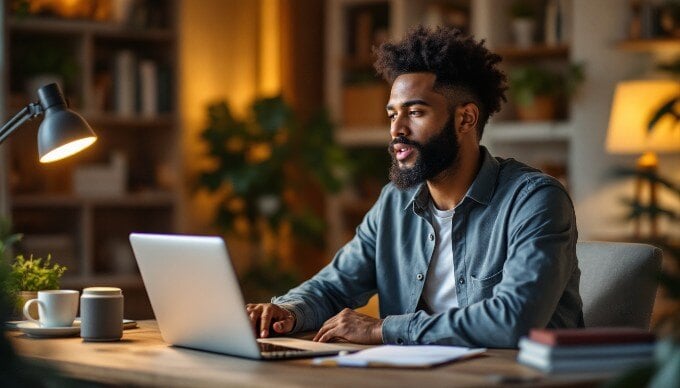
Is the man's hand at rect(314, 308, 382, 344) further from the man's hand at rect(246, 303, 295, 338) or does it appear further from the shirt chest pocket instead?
the shirt chest pocket

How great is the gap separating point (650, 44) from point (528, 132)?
0.73 metres

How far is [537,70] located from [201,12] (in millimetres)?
1921

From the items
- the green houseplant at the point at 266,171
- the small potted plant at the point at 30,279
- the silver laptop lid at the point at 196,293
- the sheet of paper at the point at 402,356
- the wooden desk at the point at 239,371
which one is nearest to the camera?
the wooden desk at the point at 239,371

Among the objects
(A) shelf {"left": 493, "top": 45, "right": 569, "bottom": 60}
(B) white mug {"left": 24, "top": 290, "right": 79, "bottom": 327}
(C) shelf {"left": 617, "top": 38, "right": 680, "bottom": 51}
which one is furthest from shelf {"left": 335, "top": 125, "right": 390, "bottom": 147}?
(B) white mug {"left": 24, "top": 290, "right": 79, "bottom": 327}

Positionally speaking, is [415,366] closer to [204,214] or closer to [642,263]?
[642,263]

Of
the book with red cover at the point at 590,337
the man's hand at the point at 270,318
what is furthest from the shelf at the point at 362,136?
the book with red cover at the point at 590,337

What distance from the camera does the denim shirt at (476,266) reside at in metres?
2.22

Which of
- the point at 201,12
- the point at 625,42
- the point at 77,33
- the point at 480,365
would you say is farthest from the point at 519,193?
the point at 201,12

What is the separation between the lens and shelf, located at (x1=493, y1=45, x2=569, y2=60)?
577 centimetres

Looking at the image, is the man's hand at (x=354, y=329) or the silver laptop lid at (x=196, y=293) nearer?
the silver laptop lid at (x=196, y=293)

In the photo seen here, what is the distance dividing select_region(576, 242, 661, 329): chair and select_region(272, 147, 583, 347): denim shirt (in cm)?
11

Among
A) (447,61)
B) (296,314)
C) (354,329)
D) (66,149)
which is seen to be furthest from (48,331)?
(447,61)

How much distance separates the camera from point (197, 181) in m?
6.15

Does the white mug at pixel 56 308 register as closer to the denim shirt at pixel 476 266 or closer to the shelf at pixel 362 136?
the denim shirt at pixel 476 266
